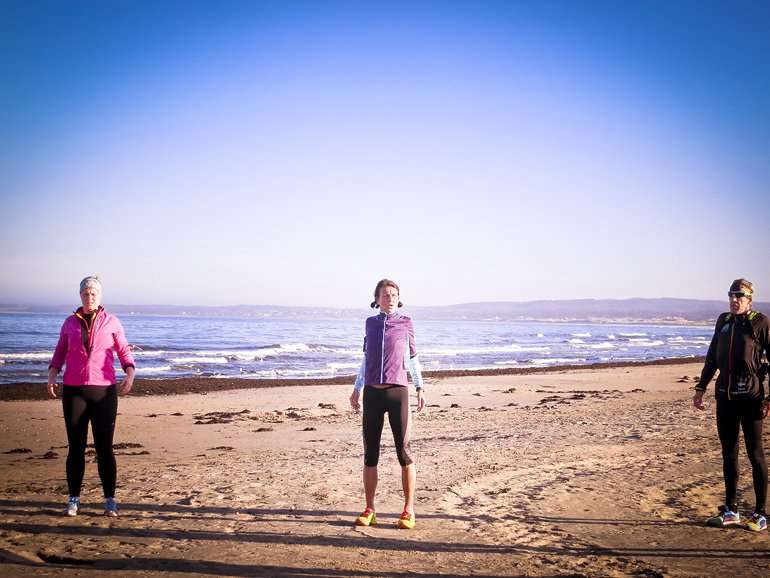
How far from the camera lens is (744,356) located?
460 centimetres

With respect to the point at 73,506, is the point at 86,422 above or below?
above

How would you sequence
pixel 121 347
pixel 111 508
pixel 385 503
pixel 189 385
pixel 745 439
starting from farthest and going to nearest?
pixel 189 385, pixel 385 503, pixel 121 347, pixel 111 508, pixel 745 439

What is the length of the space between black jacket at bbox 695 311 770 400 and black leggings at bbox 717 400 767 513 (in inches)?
3.6

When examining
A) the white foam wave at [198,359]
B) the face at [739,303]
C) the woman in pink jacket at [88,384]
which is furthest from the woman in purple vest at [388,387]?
the white foam wave at [198,359]

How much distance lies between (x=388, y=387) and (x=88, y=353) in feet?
8.53

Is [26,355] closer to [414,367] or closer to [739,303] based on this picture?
[414,367]

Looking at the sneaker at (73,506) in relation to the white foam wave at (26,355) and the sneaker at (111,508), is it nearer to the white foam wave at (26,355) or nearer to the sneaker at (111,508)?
the sneaker at (111,508)

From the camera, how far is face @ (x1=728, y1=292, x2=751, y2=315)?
4688 mm

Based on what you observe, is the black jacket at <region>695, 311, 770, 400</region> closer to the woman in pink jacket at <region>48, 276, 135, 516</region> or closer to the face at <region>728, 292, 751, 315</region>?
the face at <region>728, 292, 751, 315</region>

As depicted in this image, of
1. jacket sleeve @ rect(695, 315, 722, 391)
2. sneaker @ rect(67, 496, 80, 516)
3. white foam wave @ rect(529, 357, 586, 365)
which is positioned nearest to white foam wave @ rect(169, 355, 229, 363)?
white foam wave @ rect(529, 357, 586, 365)

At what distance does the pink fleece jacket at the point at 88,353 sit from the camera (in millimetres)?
4785

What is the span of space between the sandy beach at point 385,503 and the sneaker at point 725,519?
11 centimetres

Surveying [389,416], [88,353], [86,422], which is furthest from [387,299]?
[86,422]

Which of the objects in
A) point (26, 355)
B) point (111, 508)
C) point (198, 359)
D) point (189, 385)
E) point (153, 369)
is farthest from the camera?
point (198, 359)
